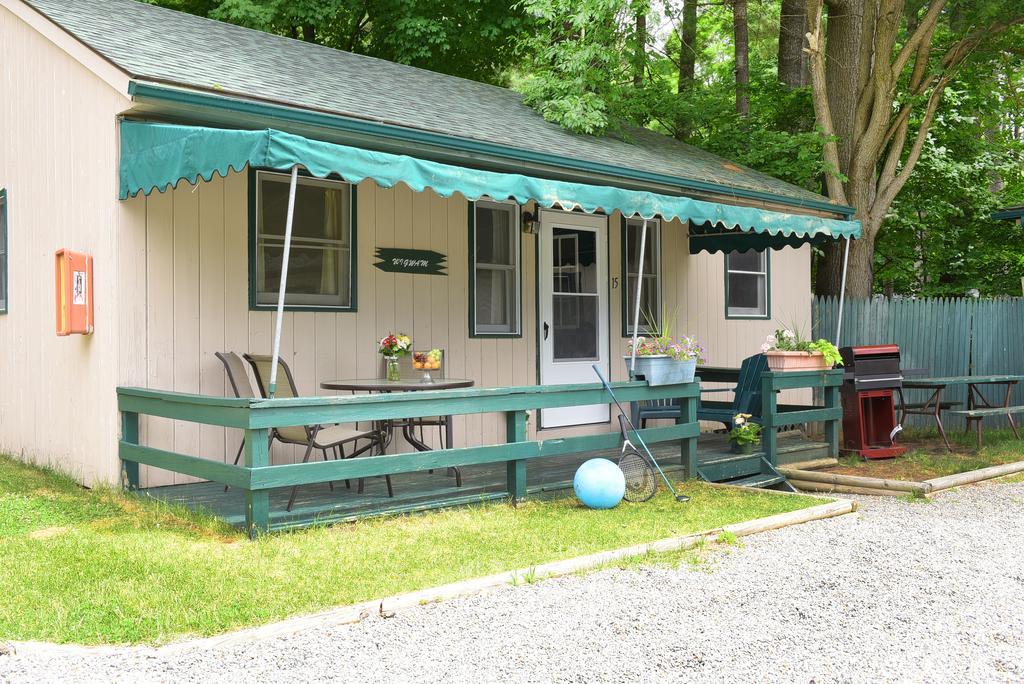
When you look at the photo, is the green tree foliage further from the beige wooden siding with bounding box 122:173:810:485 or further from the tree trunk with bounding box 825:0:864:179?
the beige wooden siding with bounding box 122:173:810:485

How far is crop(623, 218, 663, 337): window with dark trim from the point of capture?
32.3 ft

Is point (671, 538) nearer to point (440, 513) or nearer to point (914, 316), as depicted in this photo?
point (440, 513)

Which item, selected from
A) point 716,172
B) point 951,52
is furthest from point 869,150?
point 716,172

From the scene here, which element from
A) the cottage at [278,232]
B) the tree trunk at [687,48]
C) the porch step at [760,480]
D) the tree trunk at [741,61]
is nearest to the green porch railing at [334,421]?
the cottage at [278,232]

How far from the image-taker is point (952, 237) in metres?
18.7

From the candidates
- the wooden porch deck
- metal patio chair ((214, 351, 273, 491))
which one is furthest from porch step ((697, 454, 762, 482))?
metal patio chair ((214, 351, 273, 491))

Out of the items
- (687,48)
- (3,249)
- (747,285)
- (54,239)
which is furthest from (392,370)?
(687,48)

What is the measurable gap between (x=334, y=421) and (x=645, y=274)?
211 inches

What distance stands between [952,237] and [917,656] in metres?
16.9

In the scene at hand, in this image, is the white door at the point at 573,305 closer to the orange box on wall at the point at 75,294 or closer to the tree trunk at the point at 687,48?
the orange box on wall at the point at 75,294

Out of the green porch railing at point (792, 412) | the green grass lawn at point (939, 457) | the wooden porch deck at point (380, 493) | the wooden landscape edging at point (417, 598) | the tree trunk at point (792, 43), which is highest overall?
the tree trunk at point (792, 43)

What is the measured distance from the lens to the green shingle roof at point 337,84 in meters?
6.84

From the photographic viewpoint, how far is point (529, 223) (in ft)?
29.4

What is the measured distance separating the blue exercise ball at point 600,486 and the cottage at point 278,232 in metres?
0.50
